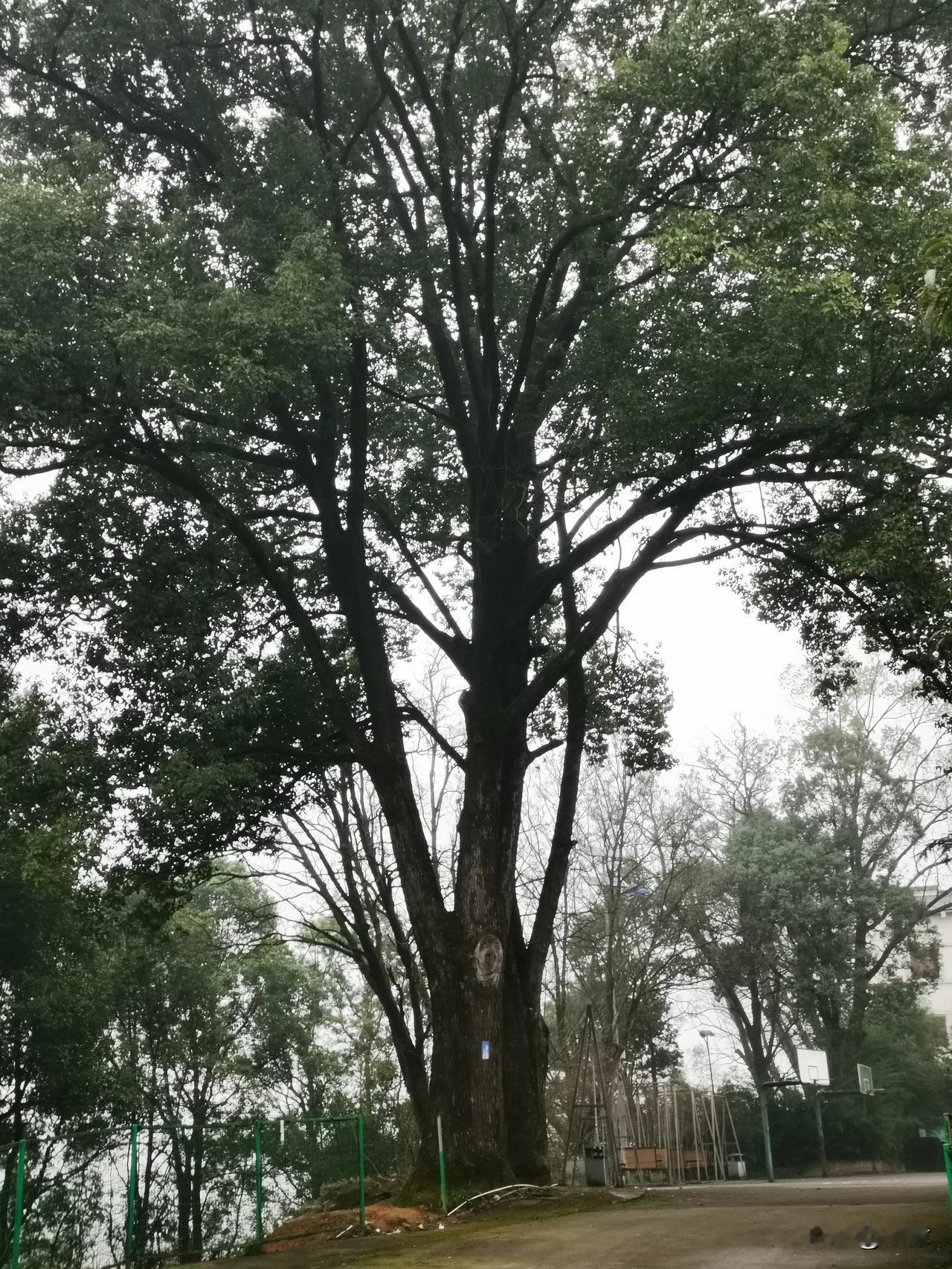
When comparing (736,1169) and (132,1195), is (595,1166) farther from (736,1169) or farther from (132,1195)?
(736,1169)

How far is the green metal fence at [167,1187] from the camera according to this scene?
418 inches

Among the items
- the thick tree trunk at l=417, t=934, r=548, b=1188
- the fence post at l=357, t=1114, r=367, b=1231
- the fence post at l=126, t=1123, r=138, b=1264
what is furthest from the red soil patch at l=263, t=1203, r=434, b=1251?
the fence post at l=126, t=1123, r=138, b=1264

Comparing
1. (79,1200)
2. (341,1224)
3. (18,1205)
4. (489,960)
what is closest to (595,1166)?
(489,960)

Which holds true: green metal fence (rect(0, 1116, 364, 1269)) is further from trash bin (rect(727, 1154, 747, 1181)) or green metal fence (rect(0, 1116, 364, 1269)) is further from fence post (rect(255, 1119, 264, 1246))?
trash bin (rect(727, 1154, 747, 1181))

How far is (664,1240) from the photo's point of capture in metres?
9.15

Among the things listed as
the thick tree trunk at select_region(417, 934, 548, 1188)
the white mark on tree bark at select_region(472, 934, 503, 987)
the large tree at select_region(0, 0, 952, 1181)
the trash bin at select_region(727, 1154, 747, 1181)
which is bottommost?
the trash bin at select_region(727, 1154, 747, 1181)

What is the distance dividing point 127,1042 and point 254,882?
7.35 metres

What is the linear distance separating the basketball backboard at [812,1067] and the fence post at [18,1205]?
21722 millimetres

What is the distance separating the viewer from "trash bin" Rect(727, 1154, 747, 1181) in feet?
84.6

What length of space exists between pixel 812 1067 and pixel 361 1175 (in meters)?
19.7

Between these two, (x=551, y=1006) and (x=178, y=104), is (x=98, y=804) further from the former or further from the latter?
(x=551, y=1006)

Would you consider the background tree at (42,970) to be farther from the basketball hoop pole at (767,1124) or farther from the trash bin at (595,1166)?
the basketball hoop pole at (767,1124)

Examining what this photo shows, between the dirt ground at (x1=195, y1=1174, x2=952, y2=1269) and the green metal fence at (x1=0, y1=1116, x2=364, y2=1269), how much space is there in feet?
5.32

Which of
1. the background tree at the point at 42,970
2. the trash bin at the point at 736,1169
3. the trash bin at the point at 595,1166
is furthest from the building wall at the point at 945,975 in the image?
the background tree at the point at 42,970
